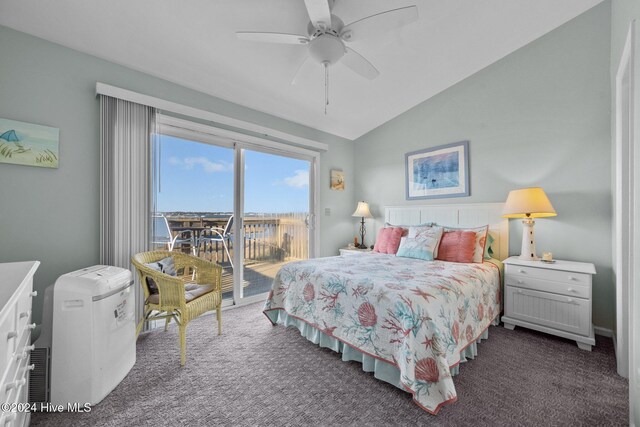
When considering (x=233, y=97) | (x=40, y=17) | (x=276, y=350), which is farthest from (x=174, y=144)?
(x=276, y=350)

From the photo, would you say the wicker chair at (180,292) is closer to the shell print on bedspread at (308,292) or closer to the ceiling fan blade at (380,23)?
the shell print on bedspread at (308,292)

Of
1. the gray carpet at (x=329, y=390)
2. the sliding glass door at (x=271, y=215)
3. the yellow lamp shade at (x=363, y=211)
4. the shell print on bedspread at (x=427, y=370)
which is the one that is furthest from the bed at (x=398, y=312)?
the yellow lamp shade at (x=363, y=211)

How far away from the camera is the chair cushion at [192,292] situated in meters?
2.17

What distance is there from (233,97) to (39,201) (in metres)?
2.10

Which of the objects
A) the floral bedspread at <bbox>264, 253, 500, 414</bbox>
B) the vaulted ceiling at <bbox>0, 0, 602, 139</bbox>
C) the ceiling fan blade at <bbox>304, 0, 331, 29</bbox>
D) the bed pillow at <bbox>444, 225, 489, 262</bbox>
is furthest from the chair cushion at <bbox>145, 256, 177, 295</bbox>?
the bed pillow at <bbox>444, 225, 489, 262</bbox>

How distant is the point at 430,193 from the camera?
3758mm

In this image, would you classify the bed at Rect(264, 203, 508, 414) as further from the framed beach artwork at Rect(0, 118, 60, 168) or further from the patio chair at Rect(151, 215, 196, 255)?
the framed beach artwork at Rect(0, 118, 60, 168)

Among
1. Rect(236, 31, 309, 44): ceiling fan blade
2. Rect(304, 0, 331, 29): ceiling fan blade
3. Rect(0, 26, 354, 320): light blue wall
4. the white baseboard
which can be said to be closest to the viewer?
Rect(304, 0, 331, 29): ceiling fan blade

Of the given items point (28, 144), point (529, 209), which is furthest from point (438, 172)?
point (28, 144)

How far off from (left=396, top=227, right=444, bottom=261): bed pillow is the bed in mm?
151

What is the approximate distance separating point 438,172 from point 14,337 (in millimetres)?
4098

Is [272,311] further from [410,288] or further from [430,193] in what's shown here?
[430,193]

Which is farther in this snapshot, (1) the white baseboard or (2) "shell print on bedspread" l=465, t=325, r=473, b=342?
(1) the white baseboard

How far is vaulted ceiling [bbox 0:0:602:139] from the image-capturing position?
2.04m
